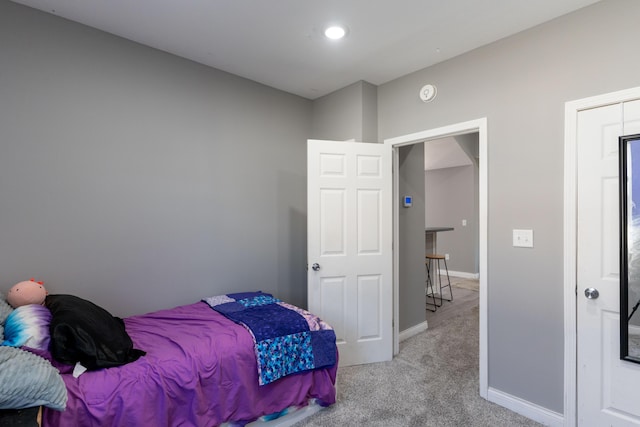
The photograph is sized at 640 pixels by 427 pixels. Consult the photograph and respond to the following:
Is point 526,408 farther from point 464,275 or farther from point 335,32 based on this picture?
point 464,275

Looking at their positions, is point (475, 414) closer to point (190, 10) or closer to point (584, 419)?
point (584, 419)

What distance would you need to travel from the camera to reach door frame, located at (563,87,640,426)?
2.03 meters

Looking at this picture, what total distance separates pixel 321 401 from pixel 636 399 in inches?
73.1

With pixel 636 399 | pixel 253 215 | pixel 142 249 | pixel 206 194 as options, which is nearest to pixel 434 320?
pixel 636 399

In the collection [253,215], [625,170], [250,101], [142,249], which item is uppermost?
[250,101]

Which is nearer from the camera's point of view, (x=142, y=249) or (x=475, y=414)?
(x=475, y=414)

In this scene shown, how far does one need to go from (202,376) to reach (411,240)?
→ 105 inches

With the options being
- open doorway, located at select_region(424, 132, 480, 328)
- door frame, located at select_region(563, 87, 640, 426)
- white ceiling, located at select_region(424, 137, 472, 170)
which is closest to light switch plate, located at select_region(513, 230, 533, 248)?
door frame, located at select_region(563, 87, 640, 426)

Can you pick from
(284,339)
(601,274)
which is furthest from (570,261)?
(284,339)

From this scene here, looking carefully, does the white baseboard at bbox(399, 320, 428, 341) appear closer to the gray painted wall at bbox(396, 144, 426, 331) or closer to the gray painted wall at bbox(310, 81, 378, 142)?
the gray painted wall at bbox(396, 144, 426, 331)

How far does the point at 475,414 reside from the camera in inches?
88.1

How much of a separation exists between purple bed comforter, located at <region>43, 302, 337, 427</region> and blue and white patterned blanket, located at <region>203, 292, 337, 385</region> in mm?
63

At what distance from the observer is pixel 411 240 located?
3.74m

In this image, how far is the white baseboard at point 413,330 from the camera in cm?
357
